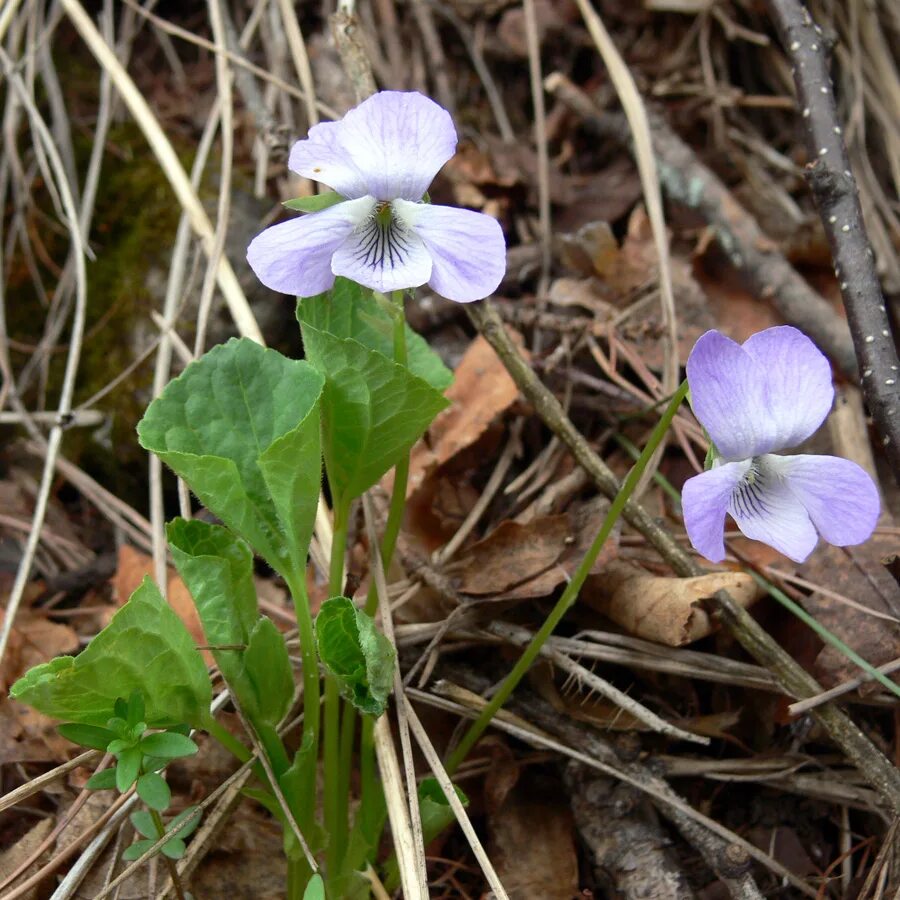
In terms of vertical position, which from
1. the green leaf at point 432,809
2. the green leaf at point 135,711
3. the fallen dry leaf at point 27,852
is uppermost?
the green leaf at point 135,711

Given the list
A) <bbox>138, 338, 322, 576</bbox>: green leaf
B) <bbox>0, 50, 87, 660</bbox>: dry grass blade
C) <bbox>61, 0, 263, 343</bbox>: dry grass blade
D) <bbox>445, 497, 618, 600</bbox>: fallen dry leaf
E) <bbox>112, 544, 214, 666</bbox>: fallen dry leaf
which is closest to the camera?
<bbox>138, 338, 322, 576</bbox>: green leaf

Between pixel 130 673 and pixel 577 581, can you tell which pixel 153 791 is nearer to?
pixel 130 673

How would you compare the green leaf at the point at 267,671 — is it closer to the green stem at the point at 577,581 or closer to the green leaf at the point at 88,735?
the green leaf at the point at 88,735

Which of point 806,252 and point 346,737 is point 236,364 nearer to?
point 346,737

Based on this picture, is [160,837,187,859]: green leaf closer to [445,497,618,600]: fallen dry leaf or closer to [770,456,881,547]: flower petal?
[445,497,618,600]: fallen dry leaf

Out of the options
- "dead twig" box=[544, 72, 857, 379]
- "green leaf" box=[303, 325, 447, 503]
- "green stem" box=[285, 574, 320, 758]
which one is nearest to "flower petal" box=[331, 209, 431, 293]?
"green leaf" box=[303, 325, 447, 503]

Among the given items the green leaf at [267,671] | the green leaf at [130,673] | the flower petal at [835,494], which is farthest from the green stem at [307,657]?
the flower petal at [835,494]

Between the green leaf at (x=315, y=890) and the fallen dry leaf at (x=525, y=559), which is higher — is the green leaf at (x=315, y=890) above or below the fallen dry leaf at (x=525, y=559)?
below
